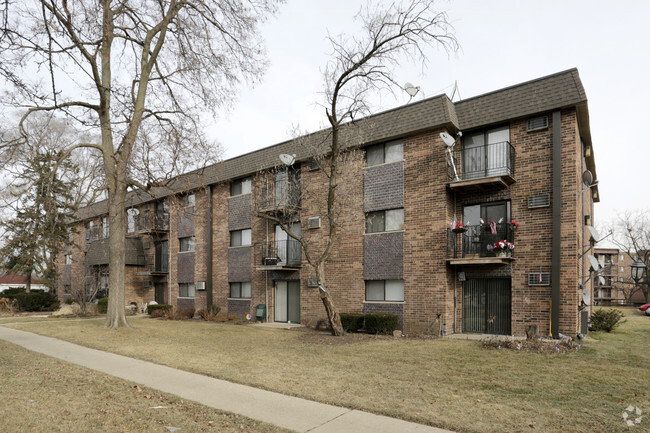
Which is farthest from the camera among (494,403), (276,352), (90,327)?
(90,327)

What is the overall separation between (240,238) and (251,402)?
51.3ft

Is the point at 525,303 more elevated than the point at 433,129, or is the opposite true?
the point at 433,129

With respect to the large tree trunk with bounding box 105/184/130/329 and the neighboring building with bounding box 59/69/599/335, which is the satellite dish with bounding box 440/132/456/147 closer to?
the neighboring building with bounding box 59/69/599/335

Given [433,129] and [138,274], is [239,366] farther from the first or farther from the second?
[138,274]

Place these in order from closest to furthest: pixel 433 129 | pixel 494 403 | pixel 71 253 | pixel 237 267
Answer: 1. pixel 494 403
2. pixel 433 129
3. pixel 237 267
4. pixel 71 253

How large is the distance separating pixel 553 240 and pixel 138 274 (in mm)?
23891

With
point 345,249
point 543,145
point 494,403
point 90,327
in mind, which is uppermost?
point 543,145

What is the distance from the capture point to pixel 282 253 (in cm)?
1909

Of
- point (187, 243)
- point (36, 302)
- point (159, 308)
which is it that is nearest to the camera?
point (159, 308)

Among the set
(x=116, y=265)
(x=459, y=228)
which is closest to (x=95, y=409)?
(x=116, y=265)

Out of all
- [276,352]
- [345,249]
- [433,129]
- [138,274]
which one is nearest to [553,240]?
[433,129]

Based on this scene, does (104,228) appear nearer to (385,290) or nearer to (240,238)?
(240,238)

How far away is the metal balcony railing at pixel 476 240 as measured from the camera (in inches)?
525

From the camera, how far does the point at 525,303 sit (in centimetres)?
1279
